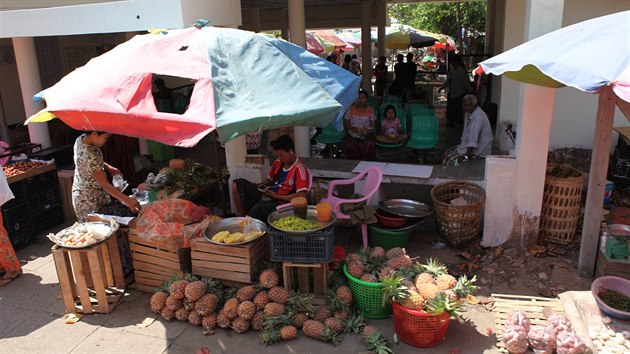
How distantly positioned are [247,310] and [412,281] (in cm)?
154

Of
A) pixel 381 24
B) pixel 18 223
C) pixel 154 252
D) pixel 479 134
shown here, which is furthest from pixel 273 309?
pixel 381 24

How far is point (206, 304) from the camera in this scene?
4.66 meters

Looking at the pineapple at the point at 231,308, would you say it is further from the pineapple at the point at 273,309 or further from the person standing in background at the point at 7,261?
the person standing in background at the point at 7,261

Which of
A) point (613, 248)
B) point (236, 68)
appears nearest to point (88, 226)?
point (236, 68)

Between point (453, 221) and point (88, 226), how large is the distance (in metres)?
4.12

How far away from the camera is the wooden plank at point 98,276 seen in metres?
4.81

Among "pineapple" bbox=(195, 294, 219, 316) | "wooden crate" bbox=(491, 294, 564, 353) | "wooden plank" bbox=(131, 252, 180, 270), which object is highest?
"wooden plank" bbox=(131, 252, 180, 270)

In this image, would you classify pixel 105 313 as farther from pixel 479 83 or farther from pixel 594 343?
pixel 479 83

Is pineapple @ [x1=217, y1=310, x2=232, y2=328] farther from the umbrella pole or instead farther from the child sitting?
the child sitting

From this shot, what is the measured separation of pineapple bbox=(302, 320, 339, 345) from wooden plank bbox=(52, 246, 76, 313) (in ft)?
8.02

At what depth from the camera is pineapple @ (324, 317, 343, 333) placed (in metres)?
4.42

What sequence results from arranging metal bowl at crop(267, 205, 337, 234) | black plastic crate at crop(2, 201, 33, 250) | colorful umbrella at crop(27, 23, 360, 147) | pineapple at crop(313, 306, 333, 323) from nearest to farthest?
colorful umbrella at crop(27, 23, 360, 147) < pineapple at crop(313, 306, 333, 323) < metal bowl at crop(267, 205, 337, 234) < black plastic crate at crop(2, 201, 33, 250)

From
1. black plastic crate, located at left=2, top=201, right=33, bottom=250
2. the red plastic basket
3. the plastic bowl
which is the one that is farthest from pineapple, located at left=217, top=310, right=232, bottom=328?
black plastic crate, located at left=2, top=201, right=33, bottom=250

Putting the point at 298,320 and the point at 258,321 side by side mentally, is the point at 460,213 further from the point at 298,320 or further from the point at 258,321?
the point at 258,321
